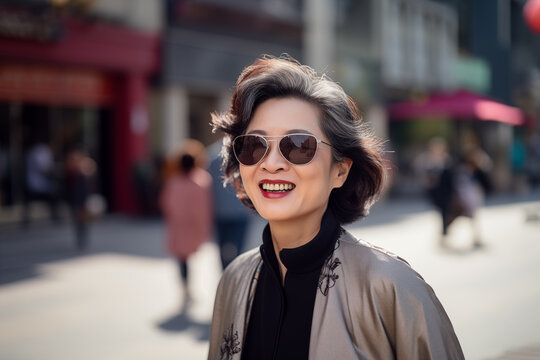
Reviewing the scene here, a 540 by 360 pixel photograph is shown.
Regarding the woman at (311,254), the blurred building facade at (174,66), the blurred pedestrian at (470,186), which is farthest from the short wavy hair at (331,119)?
the blurred pedestrian at (470,186)

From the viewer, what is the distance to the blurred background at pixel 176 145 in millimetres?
6121

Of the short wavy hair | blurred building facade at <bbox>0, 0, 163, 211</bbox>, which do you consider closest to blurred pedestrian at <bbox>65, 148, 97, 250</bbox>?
blurred building facade at <bbox>0, 0, 163, 211</bbox>

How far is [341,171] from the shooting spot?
7.10 feet

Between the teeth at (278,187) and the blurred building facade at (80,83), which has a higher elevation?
the blurred building facade at (80,83)

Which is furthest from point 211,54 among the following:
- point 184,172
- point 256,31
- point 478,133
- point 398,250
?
point 478,133

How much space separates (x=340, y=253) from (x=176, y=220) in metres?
5.22

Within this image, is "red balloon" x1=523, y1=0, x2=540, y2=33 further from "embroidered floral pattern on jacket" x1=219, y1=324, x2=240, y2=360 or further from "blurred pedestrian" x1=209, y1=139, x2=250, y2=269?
"embroidered floral pattern on jacket" x1=219, y1=324, x2=240, y2=360

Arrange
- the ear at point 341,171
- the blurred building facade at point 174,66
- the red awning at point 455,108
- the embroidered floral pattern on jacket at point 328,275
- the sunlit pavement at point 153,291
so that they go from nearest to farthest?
1. the embroidered floral pattern on jacket at point 328,275
2. the ear at point 341,171
3. the sunlit pavement at point 153,291
4. the blurred building facade at point 174,66
5. the red awning at point 455,108

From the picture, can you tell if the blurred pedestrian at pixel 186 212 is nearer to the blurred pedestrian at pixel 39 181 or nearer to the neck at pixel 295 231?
the neck at pixel 295 231

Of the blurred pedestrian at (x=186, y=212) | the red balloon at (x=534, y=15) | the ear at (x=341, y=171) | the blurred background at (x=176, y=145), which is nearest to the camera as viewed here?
the ear at (x=341, y=171)

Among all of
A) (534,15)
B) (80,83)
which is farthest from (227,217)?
(80,83)

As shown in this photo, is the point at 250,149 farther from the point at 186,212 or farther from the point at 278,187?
the point at 186,212

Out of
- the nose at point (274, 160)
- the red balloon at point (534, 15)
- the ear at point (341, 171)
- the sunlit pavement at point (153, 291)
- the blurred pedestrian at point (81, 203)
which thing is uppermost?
the red balloon at point (534, 15)

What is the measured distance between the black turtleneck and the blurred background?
0.93m
